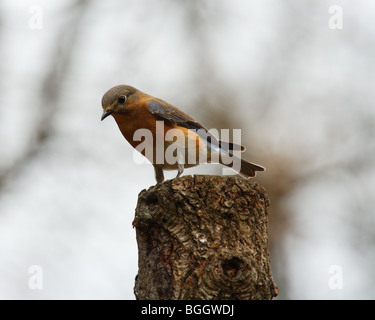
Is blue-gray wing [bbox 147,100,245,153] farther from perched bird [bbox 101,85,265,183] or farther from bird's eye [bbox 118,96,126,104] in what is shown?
bird's eye [bbox 118,96,126,104]

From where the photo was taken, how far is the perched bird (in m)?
6.80

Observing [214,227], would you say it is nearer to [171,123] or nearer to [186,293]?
[186,293]

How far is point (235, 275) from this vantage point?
173 inches

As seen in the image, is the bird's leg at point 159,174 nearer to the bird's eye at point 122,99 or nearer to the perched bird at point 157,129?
the perched bird at point 157,129

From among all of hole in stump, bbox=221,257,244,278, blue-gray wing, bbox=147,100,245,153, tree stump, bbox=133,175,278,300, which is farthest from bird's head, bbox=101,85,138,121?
hole in stump, bbox=221,257,244,278

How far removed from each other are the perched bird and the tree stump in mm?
1953

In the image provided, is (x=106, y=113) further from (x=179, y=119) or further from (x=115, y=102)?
(x=179, y=119)

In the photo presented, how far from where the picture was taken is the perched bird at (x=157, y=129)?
680cm

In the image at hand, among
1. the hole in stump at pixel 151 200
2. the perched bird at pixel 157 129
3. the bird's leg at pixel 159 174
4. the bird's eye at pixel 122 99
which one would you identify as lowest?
the hole in stump at pixel 151 200

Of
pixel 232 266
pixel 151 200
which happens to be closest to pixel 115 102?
pixel 151 200

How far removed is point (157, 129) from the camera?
6836 mm

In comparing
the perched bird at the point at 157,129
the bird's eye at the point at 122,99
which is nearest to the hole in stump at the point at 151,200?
the perched bird at the point at 157,129

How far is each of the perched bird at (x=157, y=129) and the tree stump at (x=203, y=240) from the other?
1953mm
